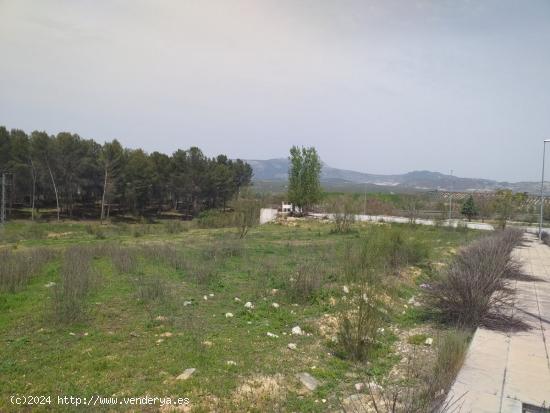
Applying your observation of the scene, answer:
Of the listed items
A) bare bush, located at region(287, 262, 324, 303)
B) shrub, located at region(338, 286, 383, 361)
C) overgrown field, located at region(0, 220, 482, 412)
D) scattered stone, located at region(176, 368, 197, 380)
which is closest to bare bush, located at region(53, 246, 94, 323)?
overgrown field, located at region(0, 220, 482, 412)

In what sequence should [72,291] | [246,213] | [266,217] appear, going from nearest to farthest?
[72,291]
[246,213]
[266,217]

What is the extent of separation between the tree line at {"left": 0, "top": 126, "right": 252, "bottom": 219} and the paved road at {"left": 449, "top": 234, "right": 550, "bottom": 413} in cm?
3519

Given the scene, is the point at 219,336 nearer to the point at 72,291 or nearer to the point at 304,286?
the point at 304,286

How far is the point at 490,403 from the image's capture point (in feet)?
12.7

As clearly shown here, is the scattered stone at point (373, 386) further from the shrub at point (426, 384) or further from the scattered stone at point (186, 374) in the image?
the scattered stone at point (186, 374)

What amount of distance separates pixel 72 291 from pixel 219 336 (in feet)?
9.68

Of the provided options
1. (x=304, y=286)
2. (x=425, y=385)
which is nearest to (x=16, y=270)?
(x=304, y=286)

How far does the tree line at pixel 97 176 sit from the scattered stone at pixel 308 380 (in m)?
34.9

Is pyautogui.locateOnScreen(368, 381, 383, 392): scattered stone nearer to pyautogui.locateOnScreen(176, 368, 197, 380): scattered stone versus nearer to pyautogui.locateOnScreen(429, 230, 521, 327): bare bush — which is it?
pyautogui.locateOnScreen(176, 368, 197, 380): scattered stone

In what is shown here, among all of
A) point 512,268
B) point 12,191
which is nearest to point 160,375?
point 512,268

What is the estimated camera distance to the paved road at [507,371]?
3.90 metres

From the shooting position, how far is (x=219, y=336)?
5.52 meters

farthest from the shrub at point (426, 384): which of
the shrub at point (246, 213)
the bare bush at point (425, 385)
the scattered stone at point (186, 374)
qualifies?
the shrub at point (246, 213)

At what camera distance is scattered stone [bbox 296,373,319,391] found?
167 inches
